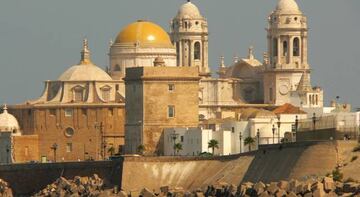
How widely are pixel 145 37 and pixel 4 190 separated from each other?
108ft

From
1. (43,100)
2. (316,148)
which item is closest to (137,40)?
(43,100)

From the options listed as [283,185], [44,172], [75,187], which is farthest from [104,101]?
[283,185]

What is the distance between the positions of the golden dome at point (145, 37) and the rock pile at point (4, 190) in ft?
98.6

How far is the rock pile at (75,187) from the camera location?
158500mm

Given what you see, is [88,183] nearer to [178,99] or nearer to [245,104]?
[178,99]

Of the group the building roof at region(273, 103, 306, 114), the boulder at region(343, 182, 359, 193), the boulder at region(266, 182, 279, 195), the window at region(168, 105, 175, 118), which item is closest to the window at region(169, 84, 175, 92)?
the window at region(168, 105, 175, 118)

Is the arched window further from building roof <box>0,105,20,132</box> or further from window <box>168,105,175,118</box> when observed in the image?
window <box>168,105,175,118</box>

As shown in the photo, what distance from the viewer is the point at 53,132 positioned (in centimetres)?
19288

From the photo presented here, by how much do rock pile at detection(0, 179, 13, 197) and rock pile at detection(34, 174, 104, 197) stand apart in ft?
7.47

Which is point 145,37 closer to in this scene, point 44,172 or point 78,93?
point 78,93

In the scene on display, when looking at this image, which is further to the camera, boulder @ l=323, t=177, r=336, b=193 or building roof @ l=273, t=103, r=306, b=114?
building roof @ l=273, t=103, r=306, b=114

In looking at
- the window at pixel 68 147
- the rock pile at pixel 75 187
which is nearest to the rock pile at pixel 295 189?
the rock pile at pixel 75 187

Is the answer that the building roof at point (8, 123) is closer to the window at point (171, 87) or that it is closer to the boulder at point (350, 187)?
the window at point (171, 87)

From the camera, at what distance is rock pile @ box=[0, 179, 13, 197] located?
165625 millimetres
